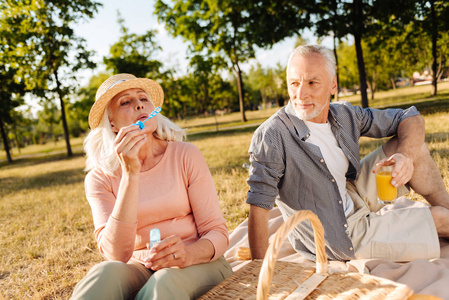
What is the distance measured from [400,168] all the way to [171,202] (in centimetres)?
172

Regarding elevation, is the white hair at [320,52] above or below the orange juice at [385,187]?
above

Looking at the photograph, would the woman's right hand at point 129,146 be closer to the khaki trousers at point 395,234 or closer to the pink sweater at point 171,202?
the pink sweater at point 171,202

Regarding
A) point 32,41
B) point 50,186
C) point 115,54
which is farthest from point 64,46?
point 50,186

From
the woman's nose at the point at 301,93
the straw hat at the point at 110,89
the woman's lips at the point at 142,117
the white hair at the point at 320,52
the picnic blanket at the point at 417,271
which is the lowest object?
the picnic blanket at the point at 417,271

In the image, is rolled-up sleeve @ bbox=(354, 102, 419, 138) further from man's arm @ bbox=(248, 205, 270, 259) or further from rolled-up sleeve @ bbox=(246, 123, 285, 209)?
man's arm @ bbox=(248, 205, 270, 259)

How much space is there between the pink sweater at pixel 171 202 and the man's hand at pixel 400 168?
1.35 metres

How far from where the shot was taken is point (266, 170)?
2.76 metres

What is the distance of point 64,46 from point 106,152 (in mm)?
17511

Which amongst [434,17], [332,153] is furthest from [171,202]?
[434,17]

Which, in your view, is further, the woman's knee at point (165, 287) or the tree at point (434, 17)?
the tree at point (434, 17)

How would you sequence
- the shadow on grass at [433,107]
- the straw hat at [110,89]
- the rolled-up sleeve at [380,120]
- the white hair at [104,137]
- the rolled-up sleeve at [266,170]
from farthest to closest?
1. the shadow on grass at [433,107]
2. the rolled-up sleeve at [380,120]
3. the rolled-up sleeve at [266,170]
4. the white hair at [104,137]
5. the straw hat at [110,89]

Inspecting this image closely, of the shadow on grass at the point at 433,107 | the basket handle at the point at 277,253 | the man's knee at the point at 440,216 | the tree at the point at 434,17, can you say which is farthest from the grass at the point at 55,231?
the tree at the point at 434,17

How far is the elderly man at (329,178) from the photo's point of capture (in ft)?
9.15

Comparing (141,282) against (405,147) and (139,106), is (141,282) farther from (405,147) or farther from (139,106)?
(405,147)
